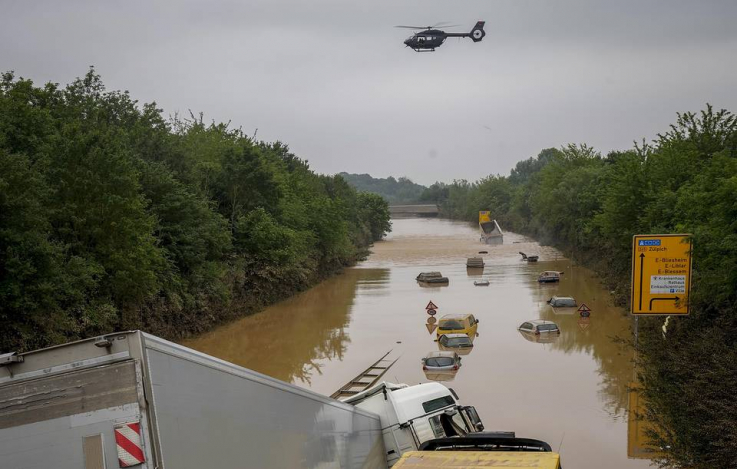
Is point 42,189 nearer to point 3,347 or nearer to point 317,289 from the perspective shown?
point 3,347

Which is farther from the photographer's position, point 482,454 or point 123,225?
point 123,225

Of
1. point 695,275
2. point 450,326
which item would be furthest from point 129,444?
point 450,326

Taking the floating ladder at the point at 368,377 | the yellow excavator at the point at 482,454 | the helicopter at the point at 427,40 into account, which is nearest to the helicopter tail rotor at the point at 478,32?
the helicopter at the point at 427,40

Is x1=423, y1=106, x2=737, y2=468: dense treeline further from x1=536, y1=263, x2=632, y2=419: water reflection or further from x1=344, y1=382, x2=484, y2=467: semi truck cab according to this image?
x1=344, y1=382, x2=484, y2=467: semi truck cab

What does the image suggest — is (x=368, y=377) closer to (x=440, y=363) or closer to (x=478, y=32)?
(x=440, y=363)

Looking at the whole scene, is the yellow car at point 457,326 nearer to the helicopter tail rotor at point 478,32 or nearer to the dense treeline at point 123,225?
the dense treeline at point 123,225
